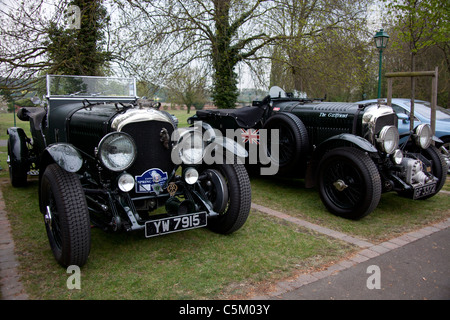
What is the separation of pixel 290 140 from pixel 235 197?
2.42 m

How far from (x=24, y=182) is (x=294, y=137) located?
4675 millimetres

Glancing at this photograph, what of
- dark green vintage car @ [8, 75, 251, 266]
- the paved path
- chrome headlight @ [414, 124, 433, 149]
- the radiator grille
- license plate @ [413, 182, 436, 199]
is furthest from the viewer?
chrome headlight @ [414, 124, 433, 149]

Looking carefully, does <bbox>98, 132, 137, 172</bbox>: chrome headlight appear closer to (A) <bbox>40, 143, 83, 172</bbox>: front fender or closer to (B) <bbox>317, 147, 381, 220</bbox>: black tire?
(A) <bbox>40, 143, 83, 172</bbox>: front fender

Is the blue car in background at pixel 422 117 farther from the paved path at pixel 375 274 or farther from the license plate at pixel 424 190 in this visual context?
the paved path at pixel 375 274

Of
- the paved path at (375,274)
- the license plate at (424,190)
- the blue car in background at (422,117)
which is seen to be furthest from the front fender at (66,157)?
the blue car in background at (422,117)

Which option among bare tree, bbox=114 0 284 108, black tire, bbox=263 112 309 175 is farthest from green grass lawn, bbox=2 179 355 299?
bare tree, bbox=114 0 284 108

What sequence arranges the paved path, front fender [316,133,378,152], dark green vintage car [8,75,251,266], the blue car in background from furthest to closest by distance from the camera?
the blue car in background
front fender [316,133,378,152]
dark green vintage car [8,75,251,266]
the paved path

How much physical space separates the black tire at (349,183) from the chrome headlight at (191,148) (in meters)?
2.04

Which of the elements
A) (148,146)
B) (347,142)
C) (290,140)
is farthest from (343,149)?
(148,146)

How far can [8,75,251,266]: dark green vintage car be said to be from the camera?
3.19m

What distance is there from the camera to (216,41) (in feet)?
36.9

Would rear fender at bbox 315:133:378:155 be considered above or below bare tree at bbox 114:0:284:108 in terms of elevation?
below
